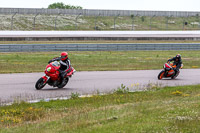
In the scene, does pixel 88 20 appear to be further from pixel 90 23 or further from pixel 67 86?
pixel 67 86

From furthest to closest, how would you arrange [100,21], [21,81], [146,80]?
1. [100,21]
2. [146,80]
3. [21,81]

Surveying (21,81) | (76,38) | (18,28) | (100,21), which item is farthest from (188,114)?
(100,21)

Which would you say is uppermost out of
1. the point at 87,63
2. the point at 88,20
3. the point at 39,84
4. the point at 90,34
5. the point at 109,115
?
the point at 88,20

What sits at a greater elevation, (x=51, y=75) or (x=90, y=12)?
(x=90, y=12)

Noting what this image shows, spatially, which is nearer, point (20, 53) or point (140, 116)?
point (140, 116)

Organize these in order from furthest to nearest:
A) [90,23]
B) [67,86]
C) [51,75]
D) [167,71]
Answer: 1. [90,23]
2. [167,71]
3. [67,86]
4. [51,75]

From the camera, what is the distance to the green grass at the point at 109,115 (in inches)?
297

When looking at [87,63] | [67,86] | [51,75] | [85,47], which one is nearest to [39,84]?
[51,75]

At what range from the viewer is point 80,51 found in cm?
3944

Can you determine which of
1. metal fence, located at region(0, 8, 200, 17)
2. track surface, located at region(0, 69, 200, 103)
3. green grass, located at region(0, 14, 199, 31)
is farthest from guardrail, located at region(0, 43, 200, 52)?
metal fence, located at region(0, 8, 200, 17)

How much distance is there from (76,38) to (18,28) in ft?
41.0

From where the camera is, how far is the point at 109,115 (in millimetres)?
8930

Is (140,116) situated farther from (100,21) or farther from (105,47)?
(100,21)

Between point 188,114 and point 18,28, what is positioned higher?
point 18,28
